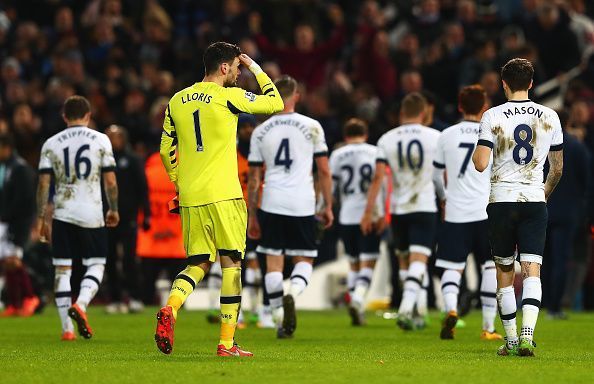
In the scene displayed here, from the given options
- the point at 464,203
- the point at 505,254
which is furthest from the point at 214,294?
the point at 505,254

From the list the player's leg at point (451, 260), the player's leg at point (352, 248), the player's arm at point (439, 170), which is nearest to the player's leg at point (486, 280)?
the player's leg at point (451, 260)

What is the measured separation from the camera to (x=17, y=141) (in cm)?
2381

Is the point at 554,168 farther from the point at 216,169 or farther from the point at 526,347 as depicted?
the point at 216,169

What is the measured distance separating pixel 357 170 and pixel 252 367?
717 centimetres

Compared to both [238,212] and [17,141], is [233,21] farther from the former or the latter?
[238,212]

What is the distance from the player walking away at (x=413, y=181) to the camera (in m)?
15.4

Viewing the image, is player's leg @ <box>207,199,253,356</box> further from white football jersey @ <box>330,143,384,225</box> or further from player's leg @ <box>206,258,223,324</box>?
player's leg @ <box>206,258,223,324</box>

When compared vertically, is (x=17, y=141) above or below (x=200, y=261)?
above

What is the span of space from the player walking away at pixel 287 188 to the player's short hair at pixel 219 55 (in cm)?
309

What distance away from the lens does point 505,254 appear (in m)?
11.3

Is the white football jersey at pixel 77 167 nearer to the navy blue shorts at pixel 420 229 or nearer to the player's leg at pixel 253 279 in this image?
the navy blue shorts at pixel 420 229

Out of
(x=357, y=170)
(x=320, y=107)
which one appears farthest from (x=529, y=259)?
(x=320, y=107)

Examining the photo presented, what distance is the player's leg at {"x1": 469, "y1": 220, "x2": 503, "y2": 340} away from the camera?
553 inches

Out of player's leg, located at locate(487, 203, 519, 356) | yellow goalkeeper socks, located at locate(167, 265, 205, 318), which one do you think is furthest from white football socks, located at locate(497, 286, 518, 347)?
yellow goalkeeper socks, located at locate(167, 265, 205, 318)
